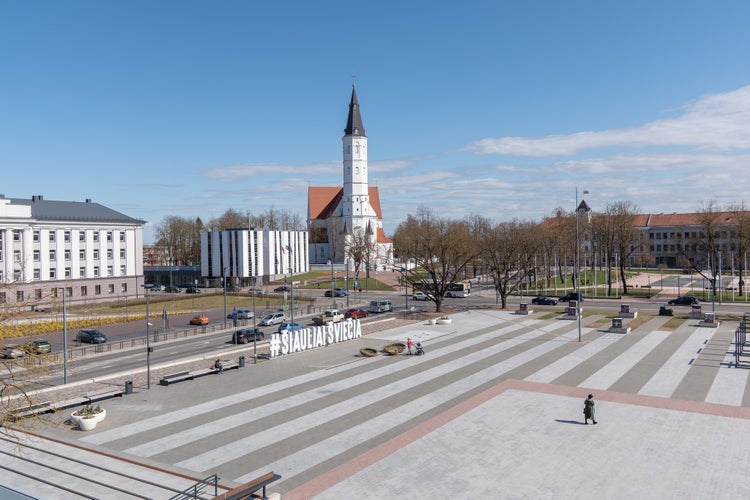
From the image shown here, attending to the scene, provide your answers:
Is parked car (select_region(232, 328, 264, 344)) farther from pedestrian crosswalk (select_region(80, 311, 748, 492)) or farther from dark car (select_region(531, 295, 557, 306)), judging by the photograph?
dark car (select_region(531, 295, 557, 306))

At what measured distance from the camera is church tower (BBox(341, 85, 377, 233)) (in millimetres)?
125062

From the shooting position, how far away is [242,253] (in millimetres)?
95188

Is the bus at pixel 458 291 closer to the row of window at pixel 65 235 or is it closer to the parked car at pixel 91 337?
the row of window at pixel 65 235

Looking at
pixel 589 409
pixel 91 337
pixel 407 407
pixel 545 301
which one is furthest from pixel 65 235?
pixel 589 409

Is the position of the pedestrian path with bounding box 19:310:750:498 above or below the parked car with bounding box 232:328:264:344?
below

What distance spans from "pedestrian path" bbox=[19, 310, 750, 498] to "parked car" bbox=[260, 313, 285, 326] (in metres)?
15.1

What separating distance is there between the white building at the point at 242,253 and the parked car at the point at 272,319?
132ft

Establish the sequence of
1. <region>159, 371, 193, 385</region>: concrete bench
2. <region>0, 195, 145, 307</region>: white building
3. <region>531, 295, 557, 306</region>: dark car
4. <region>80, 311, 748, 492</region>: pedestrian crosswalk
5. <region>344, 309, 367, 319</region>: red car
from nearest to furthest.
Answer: <region>80, 311, 748, 492</region>: pedestrian crosswalk → <region>159, 371, 193, 385</region>: concrete bench → <region>344, 309, 367, 319</region>: red car → <region>0, 195, 145, 307</region>: white building → <region>531, 295, 557, 306</region>: dark car

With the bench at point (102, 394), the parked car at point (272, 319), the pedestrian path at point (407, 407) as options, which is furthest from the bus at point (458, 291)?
the bench at point (102, 394)

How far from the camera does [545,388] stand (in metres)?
27.5

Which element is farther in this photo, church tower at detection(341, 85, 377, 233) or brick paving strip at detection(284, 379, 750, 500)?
church tower at detection(341, 85, 377, 233)

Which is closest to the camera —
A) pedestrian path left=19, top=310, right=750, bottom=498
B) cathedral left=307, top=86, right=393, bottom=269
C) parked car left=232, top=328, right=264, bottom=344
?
pedestrian path left=19, top=310, right=750, bottom=498

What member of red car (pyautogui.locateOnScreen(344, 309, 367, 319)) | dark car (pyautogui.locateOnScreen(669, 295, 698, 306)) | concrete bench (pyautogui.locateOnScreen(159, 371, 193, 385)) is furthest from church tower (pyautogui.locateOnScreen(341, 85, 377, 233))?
concrete bench (pyautogui.locateOnScreen(159, 371, 193, 385))

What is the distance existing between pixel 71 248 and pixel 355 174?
67.2 m
